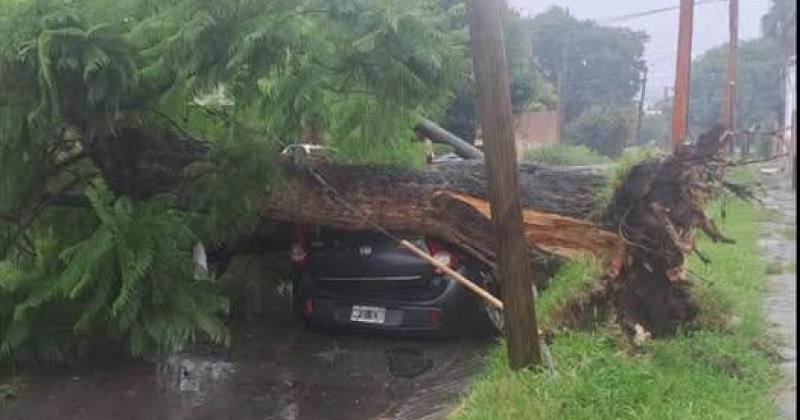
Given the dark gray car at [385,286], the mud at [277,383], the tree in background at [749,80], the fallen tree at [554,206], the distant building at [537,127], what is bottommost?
the mud at [277,383]

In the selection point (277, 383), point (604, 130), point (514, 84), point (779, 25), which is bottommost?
point (277, 383)

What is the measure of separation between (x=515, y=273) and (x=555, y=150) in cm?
1597

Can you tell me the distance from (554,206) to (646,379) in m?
2.73

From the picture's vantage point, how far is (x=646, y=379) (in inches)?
206

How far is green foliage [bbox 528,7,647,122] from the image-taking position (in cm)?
3653

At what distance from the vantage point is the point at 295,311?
8758 mm

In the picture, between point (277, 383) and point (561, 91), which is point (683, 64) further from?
point (277, 383)

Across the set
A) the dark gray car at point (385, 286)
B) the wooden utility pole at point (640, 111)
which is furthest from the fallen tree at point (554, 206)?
the wooden utility pole at point (640, 111)

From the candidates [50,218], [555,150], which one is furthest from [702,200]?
[555,150]

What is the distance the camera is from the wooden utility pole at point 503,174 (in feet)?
16.6

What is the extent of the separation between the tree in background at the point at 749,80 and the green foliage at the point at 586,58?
1328 centimetres

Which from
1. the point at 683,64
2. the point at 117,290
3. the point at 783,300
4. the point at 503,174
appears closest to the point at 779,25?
the point at 683,64

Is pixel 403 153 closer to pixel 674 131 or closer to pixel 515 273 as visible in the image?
pixel 515 273

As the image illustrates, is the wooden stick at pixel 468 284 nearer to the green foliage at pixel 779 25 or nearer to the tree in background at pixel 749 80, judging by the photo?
the green foliage at pixel 779 25
